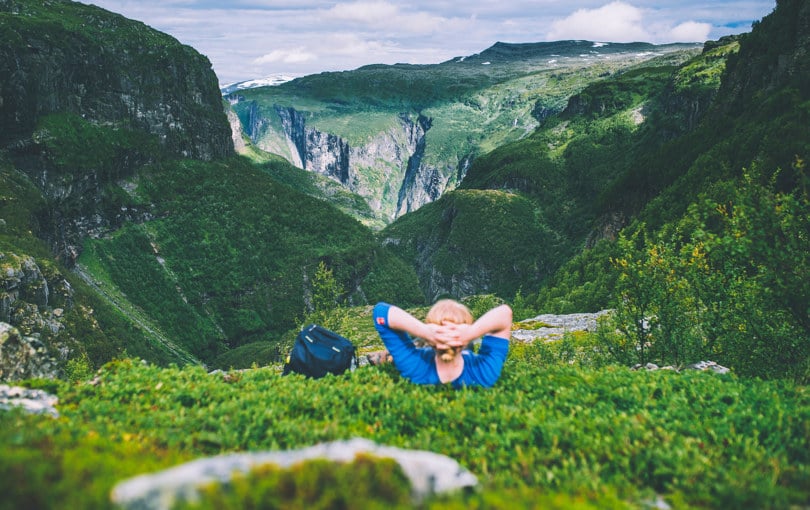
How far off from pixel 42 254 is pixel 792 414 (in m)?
144

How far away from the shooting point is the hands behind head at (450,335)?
9938 mm

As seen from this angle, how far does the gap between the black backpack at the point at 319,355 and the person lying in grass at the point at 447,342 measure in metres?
2.65

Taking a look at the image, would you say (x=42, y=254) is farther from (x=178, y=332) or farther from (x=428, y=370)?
(x=428, y=370)

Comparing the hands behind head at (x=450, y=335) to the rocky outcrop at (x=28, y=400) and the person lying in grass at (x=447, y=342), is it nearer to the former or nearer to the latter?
the person lying in grass at (x=447, y=342)

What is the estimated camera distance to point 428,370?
1098 cm

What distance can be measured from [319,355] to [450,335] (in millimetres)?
4852

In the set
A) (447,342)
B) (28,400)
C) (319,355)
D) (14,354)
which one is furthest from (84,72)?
(447,342)

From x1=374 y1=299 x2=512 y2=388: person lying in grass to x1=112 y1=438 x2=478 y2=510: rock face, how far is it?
→ 4030 millimetres

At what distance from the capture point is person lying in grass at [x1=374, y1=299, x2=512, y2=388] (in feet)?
33.1

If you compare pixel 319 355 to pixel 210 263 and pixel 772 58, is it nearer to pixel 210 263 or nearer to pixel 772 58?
pixel 772 58

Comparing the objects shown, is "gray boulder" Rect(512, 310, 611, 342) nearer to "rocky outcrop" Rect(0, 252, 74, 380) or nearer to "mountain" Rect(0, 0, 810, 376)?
"mountain" Rect(0, 0, 810, 376)

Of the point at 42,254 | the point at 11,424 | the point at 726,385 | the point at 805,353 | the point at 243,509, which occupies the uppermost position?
the point at 243,509

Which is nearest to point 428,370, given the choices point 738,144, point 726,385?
point 726,385

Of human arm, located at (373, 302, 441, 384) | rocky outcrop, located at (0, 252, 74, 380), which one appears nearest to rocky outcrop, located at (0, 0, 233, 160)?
rocky outcrop, located at (0, 252, 74, 380)
